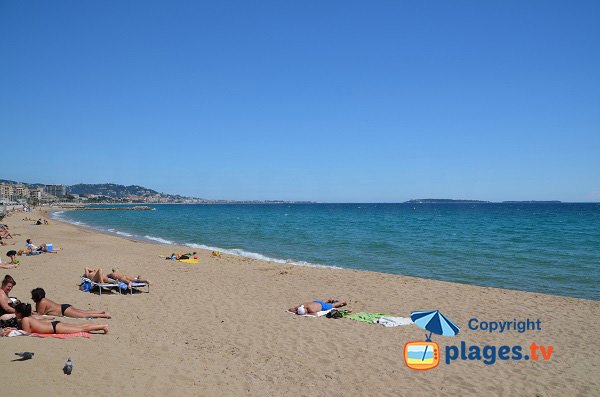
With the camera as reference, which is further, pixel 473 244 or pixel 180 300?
pixel 473 244

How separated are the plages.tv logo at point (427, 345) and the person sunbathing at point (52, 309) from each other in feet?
20.0

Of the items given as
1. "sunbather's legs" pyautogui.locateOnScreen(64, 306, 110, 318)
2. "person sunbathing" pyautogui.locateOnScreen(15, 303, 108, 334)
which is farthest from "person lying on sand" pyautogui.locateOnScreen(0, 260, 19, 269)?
"person sunbathing" pyautogui.locateOnScreen(15, 303, 108, 334)

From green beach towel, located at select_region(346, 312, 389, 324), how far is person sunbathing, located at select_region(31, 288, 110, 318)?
534 cm

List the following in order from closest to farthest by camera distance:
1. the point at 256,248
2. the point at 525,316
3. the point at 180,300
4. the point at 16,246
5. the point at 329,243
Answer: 1. the point at 525,316
2. the point at 180,300
3. the point at 16,246
4. the point at 256,248
5. the point at 329,243

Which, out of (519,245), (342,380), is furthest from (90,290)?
(519,245)

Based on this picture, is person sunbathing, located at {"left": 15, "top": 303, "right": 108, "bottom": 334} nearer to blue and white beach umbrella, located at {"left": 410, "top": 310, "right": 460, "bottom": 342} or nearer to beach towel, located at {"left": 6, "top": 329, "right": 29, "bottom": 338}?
beach towel, located at {"left": 6, "top": 329, "right": 29, "bottom": 338}

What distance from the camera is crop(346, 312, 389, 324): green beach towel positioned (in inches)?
351

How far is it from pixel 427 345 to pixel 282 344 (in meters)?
2.70

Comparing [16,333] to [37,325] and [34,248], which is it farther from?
[34,248]

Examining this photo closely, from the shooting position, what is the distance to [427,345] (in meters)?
7.46

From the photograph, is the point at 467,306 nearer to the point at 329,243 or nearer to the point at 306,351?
the point at 306,351

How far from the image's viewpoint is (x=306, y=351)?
275 inches

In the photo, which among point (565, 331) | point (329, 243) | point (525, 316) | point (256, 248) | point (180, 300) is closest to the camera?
point (565, 331)

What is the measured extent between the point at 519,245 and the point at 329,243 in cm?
1238
